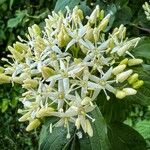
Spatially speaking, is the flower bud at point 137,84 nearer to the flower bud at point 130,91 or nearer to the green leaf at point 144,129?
the flower bud at point 130,91

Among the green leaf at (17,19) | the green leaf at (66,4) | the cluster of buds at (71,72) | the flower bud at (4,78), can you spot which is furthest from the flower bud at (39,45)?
the green leaf at (17,19)

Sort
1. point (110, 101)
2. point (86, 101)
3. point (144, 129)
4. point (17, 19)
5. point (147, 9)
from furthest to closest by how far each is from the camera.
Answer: point (17, 19), point (144, 129), point (147, 9), point (110, 101), point (86, 101)

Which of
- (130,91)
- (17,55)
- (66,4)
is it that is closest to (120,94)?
(130,91)

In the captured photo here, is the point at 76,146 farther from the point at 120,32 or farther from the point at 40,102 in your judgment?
the point at 120,32

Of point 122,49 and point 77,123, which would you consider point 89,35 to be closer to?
point 122,49

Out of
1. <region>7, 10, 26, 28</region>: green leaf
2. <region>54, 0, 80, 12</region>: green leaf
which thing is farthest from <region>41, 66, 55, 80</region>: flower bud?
<region>7, 10, 26, 28</region>: green leaf

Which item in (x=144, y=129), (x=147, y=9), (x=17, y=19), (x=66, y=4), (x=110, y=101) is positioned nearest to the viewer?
(x=110, y=101)
